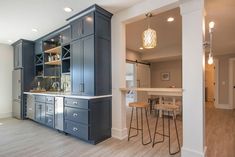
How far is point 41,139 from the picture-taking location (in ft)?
10.5

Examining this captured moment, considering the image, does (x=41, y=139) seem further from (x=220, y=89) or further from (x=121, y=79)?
(x=220, y=89)

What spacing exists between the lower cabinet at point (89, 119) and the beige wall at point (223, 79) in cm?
610

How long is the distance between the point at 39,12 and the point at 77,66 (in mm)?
1333

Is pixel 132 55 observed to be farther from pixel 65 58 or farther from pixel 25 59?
pixel 25 59

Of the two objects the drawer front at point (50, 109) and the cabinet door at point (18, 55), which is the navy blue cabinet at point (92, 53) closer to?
the drawer front at point (50, 109)

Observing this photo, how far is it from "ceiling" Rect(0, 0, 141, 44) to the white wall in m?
1.46

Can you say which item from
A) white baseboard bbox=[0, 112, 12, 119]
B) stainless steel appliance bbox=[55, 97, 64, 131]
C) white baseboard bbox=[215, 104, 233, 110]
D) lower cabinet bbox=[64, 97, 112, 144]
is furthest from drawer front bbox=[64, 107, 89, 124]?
white baseboard bbox=[215, 104, 233, 110]

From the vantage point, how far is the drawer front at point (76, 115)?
2.90 m

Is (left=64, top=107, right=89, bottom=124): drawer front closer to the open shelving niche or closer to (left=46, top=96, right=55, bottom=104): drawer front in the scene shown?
Result: (left=46, top=96, right=55, bottom=104): drawer front

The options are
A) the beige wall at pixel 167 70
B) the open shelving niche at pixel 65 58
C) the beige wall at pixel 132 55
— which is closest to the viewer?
the open shelving niche at pixel 65 58

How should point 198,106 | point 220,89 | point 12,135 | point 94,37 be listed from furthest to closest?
point 220,89 < point 12,135 < point 94,37 < point 198,106

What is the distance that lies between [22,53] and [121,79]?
376cm

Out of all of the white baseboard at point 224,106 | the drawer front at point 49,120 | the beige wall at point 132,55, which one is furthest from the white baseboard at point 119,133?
the white baseboard at point 224,106

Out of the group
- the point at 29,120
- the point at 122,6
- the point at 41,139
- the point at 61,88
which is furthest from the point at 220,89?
the point at 29,120
